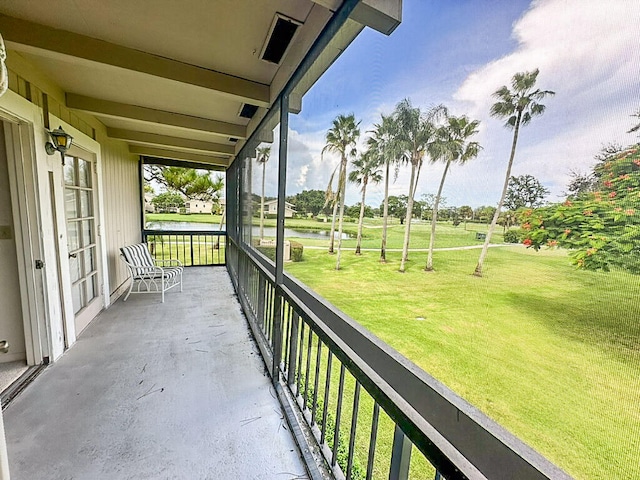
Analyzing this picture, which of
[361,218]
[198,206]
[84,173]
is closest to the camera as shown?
[361,218]

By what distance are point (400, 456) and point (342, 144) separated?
56.7 inches

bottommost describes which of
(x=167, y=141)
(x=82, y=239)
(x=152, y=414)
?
(x=152, y=414)

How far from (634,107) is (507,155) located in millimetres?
206

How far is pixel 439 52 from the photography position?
2.70ft

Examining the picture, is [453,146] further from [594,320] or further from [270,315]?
[270,315]

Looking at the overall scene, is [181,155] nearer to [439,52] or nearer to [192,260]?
[192,260]

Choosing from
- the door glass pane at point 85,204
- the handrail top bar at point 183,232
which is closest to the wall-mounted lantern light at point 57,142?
the door glass pane at point 85,204

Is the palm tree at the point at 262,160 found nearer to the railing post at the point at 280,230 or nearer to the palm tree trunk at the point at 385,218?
the railing post at the point at 280,230

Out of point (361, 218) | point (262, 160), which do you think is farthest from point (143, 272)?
point (361, 218)

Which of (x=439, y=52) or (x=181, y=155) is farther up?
(x=181, y=155)

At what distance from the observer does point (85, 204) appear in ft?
11.1

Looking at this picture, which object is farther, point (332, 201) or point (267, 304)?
point (267, 304)

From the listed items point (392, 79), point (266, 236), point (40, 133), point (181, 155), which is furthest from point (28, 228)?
point (181, 155)

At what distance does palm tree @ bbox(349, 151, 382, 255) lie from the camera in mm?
1190
